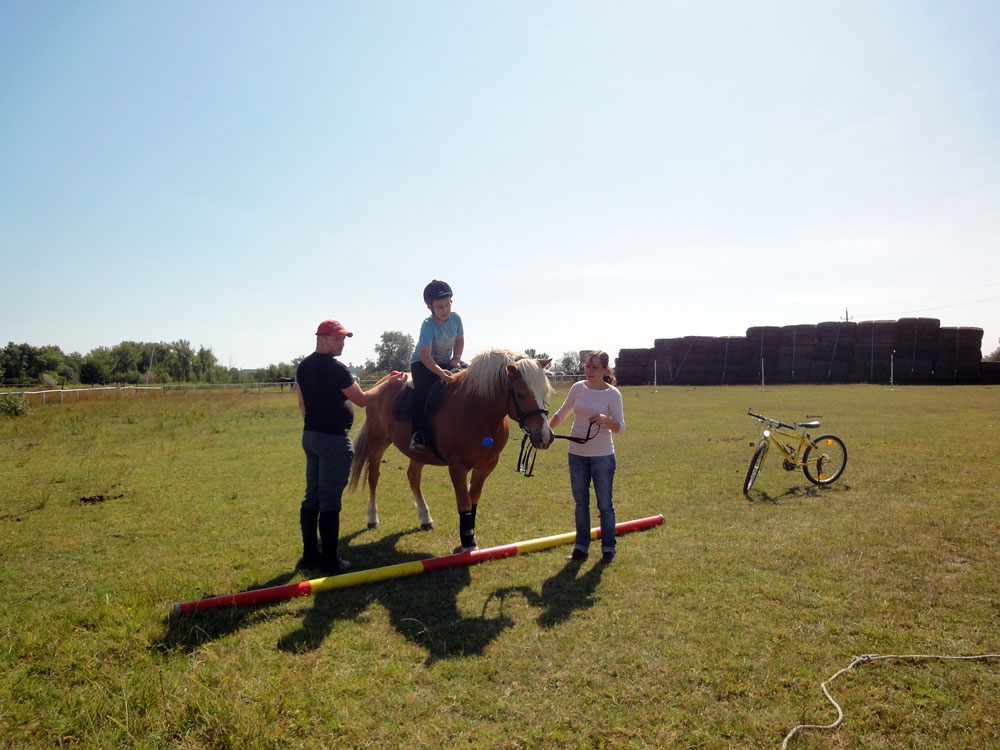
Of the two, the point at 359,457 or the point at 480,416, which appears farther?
the point at 359,457

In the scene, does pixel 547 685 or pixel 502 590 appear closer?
pixel 547 685

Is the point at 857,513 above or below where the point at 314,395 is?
below

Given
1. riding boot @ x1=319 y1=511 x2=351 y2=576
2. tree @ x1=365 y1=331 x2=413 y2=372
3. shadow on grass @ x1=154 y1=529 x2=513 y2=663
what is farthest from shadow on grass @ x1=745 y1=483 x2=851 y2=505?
tree @ x1=365 y1=331 x2=413 y2=372

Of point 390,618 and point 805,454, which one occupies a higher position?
point 805,454

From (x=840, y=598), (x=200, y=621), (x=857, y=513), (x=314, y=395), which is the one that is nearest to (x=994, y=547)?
(x=857, y=513)

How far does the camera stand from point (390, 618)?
14.0ft

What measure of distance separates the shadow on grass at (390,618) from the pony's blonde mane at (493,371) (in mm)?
1790

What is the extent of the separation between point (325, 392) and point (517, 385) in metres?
1.81

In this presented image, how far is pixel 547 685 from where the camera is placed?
3322 millimetres

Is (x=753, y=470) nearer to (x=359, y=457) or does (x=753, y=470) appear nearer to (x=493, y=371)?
(x=493, y=371)

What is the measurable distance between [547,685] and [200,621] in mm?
2650

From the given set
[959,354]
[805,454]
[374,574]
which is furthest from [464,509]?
[959,354]

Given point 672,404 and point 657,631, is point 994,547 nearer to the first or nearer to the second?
point 657,631

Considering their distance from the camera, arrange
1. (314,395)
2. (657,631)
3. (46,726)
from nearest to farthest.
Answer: (46,726), (657,631), (314,395)
